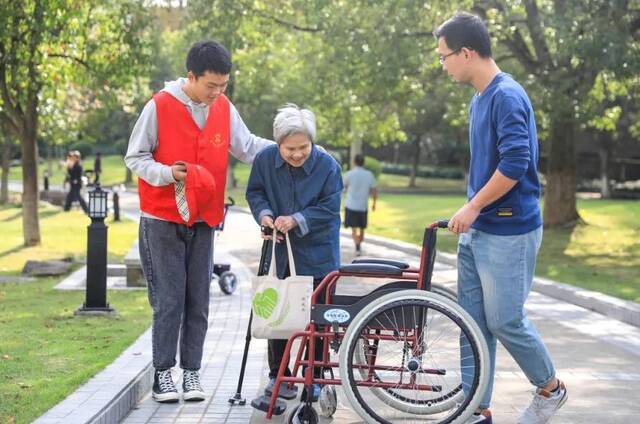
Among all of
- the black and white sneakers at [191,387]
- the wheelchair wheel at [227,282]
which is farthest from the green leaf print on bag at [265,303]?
the wheelchair wheel at [227,282]

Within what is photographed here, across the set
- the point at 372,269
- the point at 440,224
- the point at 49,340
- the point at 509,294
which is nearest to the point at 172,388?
the point at 372,269

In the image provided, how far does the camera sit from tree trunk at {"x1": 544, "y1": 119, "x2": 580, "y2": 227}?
25125 mm

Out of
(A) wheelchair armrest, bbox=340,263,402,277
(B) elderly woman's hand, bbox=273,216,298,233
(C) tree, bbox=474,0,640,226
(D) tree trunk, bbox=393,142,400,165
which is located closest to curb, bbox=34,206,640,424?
(B) elderly woman's hand, bbox=273,216,298,233

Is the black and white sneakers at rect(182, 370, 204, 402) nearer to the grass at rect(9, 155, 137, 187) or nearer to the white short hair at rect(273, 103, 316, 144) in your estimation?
the white short hair at rect(273, 103, 316, 144)

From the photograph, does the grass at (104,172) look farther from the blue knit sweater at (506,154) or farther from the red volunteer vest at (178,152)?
the blue knit sweater at (506,154)

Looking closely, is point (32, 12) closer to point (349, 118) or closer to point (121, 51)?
point (121, 51)

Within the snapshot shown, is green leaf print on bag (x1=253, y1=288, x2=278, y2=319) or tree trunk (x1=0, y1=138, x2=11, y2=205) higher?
green leaf print on bag (x1=253, y1=288, x2=278, y2=319)

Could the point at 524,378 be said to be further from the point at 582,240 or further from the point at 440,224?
the point at 582,240

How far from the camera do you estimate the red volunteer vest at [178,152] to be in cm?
622

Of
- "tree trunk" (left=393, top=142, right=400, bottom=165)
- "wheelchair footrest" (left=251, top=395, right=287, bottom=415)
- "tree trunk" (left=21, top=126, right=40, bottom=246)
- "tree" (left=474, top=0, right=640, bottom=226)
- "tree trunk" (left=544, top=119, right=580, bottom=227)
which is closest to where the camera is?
"wheelchair footrest" (left=251, top=395, right=287, bottom=415)

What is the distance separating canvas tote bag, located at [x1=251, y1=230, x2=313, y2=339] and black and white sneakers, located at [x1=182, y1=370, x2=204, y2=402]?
40.5 inches

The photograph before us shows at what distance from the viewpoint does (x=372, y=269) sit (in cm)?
561

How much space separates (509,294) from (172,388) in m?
2.12

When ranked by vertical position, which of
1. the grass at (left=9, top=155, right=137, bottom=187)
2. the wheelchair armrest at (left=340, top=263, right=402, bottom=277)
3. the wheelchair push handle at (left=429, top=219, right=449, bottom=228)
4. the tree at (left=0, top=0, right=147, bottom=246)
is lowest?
the grass at (left=9, top=155, right=137, bottom=187)
